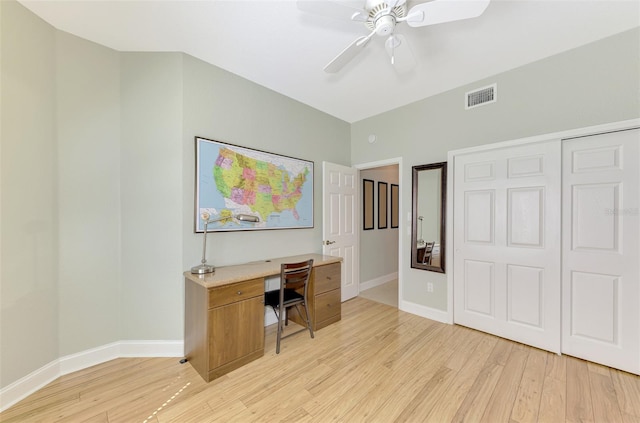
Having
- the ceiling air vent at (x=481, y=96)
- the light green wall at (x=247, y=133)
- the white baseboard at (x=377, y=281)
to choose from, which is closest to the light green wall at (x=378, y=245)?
the white baseboard at (x=377, y=281)

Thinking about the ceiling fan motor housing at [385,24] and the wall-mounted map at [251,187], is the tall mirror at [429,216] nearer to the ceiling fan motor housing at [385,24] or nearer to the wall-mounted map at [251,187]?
the wall-mounted map at [251,187]

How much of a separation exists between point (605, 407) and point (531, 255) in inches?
47.6

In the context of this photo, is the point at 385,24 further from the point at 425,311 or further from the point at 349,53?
the point at 425,311

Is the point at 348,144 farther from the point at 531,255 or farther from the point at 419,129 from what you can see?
the point at 531,255

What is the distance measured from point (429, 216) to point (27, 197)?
3.84 metres

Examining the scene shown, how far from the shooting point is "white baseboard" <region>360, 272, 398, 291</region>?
14.3 ft

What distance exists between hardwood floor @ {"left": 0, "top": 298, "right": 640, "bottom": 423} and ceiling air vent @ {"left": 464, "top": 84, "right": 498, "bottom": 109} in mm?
2599

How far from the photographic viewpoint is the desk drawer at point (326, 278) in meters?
2.85

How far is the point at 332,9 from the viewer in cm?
156

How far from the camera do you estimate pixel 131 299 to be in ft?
7.59

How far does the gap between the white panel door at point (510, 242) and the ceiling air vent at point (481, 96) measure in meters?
0.57

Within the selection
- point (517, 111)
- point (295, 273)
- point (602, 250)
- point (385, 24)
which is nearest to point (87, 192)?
point (295, 273)

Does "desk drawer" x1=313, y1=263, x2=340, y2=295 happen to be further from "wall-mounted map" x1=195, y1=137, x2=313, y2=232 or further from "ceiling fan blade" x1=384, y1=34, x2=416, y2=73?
"ceiling fan blade" x1=384, y1=34, x2=416, y2=73

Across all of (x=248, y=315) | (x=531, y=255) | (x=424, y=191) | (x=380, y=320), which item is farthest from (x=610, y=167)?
(x=248, y=315)
